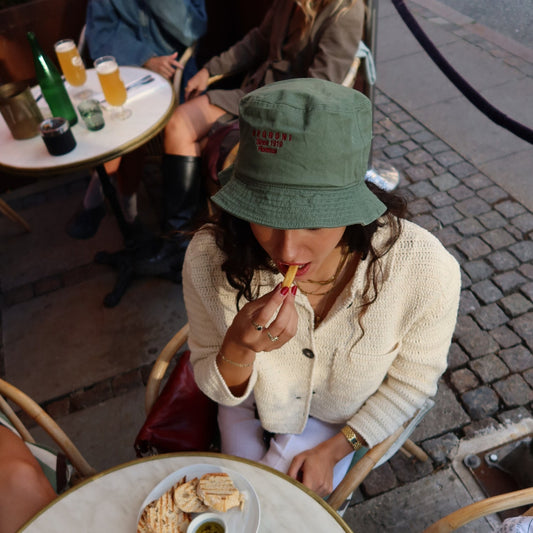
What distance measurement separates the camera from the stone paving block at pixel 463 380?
2625mm

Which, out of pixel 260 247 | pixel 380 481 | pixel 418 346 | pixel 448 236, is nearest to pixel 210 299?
pixel 260 247

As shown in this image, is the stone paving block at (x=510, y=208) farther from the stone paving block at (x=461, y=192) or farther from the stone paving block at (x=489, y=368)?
the stone paving block at (x=489, y=368)

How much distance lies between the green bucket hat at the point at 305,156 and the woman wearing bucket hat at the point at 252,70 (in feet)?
5.59

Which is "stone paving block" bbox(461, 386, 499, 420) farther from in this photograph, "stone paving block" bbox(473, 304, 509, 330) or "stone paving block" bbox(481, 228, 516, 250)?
"stone paving block" bbox(481, 228, 516, 250)

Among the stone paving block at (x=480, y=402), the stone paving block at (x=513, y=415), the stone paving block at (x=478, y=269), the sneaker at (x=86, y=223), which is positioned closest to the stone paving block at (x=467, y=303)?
the stone paving block at (x=478, y=269)

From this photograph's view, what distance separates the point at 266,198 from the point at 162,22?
309 cm

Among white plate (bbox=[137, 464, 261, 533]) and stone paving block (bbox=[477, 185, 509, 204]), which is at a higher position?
white plate (bbox=[137, 464, 261, 533])

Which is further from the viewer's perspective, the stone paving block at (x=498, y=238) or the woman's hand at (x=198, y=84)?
the woman's hand at (x=198, y=84)

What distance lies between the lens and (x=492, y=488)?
88.5 inches

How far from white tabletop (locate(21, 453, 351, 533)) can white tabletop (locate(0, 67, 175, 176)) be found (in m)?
1.85

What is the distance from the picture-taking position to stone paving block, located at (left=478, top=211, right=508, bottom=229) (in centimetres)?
348

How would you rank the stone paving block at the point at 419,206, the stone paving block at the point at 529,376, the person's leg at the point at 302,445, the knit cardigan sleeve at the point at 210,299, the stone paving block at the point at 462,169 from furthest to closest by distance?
the stone paving block at the point at 462,169, the stone paving block at the point at 419,206, the stone paving block at the point at 529,376, the person's leg at the point at 302,445, the knit cardigan sleeve at the point at 210,299

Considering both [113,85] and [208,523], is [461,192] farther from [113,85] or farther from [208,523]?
[208,523]

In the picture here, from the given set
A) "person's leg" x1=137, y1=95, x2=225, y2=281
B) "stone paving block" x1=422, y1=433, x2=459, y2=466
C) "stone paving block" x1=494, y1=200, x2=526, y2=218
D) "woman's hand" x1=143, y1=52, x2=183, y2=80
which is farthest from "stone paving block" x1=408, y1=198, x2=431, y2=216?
"woman's hand" x1=143, y1=52, x2=183, y2=80
